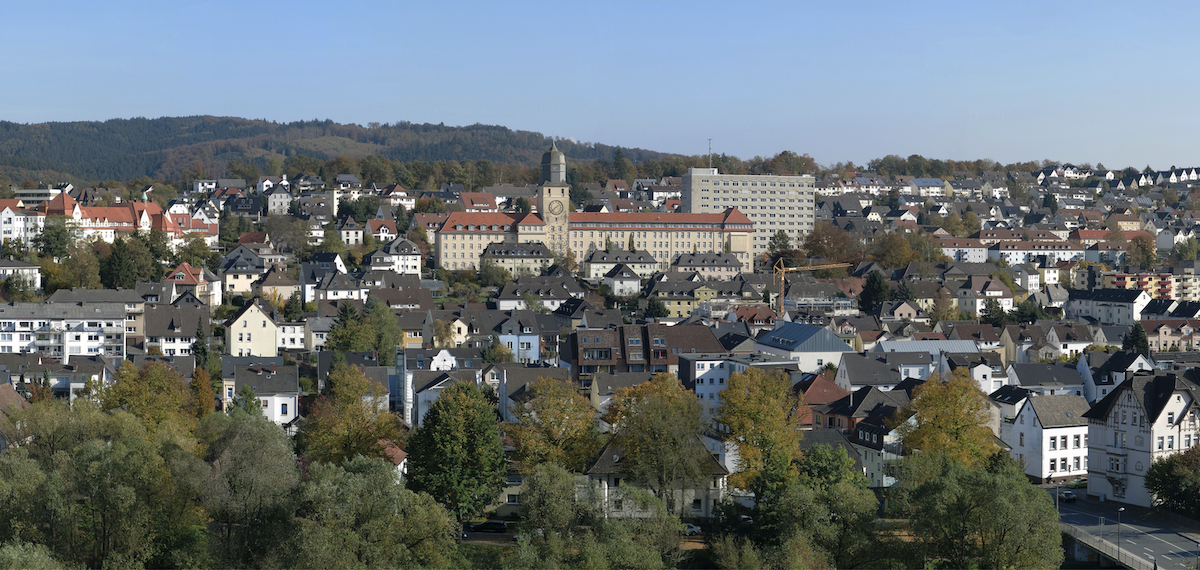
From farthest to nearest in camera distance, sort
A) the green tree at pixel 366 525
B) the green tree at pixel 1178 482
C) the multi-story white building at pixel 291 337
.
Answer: the multi-story white building at pixel 291 337 < the green tree at pixel 1178 482 < the green tree at pixel 366 525

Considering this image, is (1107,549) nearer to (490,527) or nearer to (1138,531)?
(1138,531)

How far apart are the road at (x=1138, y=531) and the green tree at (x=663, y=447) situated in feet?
32.5

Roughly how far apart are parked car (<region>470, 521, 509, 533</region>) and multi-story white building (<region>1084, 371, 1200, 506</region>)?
17.4 meters

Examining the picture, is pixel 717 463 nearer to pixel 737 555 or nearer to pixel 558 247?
pixel 737 555

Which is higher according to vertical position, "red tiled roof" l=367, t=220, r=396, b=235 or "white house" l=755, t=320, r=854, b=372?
"red tiled roof" l=367, t=220, r=396, b=235

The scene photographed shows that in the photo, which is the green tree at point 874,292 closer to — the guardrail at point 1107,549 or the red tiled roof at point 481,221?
the red tiled roof at point 481,221

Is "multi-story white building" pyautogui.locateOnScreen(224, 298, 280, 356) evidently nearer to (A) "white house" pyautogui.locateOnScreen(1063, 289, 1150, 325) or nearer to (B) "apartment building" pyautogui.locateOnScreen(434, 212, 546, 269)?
(B) "apartment building" pyautogui.locateOnScreen(434, 212, 546, 269)

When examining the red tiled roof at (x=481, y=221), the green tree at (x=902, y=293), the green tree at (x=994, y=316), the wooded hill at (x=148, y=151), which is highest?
the wooded hill at (x=148, y=151)

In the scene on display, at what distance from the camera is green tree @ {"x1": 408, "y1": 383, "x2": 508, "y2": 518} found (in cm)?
3017

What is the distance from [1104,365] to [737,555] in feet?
87.1

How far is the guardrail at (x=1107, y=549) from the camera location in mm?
27156

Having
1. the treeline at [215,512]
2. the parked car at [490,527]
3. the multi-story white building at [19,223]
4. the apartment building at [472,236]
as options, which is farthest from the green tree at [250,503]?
the apartment building at [472,236]

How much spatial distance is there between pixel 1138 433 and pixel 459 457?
1966cm

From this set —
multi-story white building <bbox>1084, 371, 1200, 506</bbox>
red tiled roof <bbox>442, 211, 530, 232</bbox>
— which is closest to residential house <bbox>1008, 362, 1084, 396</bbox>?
multi-story white building <bbox>1084, 371, 1200, 506</bbox>
